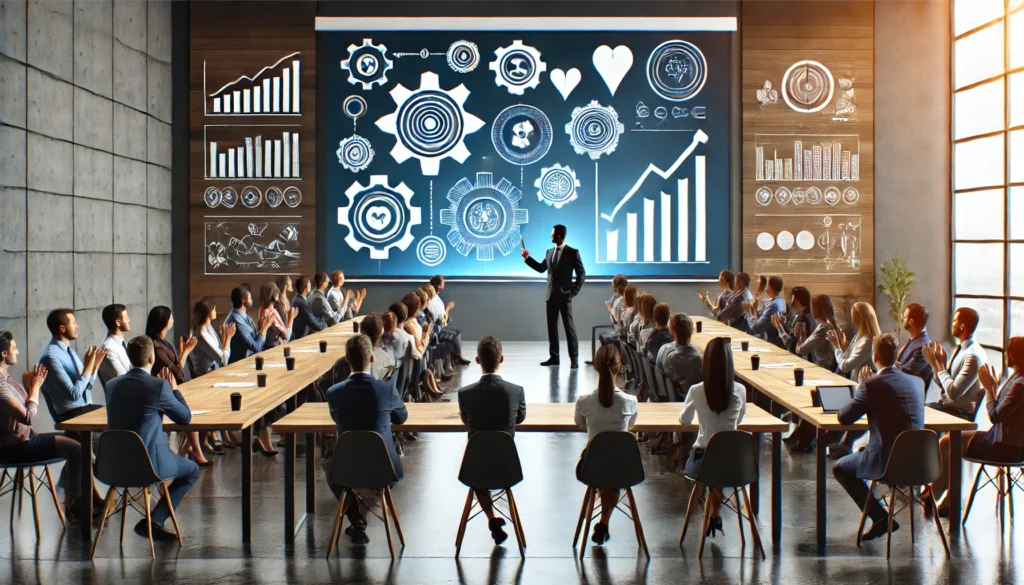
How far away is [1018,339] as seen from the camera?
5.12 meters

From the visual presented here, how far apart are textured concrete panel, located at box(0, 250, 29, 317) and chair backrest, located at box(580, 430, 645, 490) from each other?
700 centimetres

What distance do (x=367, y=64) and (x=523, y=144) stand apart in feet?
8.14

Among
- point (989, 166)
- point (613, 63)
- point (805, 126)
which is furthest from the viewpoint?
point (613, 63)

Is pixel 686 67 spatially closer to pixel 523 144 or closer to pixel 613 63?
pixel 613 63

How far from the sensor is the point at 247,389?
6.20 meters

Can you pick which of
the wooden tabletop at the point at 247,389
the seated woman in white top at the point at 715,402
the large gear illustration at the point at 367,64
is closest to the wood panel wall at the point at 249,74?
the large gear illustration at the point at 367,64

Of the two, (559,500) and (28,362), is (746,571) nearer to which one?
(559,500)

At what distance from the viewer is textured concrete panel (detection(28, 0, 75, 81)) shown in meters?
10.0

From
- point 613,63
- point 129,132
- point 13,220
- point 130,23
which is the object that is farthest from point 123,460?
point 613,63

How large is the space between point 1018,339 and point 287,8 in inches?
449

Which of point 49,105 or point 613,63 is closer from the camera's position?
point 49,105

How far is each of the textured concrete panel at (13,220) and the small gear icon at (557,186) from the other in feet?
22.1

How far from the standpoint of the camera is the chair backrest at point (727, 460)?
4750mm

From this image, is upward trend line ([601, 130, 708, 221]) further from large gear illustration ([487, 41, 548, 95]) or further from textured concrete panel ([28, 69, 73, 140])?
textured concrete panel ([28, 69, 73, 140])
